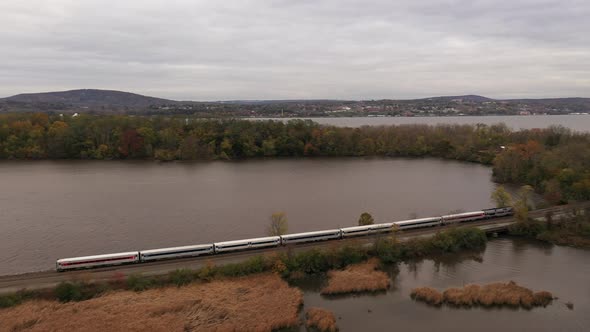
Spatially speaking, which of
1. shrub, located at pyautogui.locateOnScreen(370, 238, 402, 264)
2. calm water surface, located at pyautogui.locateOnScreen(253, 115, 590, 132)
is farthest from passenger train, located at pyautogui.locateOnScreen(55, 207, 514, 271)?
calm water surface, located at pyautogui.locateOnScreen(253, 115, 590, 132)

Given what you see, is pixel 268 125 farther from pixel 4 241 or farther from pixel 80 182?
pixel 4 241

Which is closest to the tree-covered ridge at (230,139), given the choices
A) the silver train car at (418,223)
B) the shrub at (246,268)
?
the silver train car at (418,223)

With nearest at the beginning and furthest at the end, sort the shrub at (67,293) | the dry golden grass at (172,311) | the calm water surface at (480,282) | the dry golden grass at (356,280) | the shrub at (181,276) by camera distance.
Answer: the dry golden grass at (172,311)
the calm water surface at (480,282)
the shrub at (67,293)
the shrub at (181,276)
the dry golden grass at (356,280)

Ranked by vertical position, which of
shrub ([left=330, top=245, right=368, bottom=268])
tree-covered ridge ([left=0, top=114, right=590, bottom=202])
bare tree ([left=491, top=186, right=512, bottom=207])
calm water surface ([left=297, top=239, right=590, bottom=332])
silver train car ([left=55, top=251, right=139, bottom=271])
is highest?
tree-covered ridge ([left=0, top=114, right=590, bottom=202])

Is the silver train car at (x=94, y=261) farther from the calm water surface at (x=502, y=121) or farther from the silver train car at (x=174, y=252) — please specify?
the calm water surface at (x=502, y=121)

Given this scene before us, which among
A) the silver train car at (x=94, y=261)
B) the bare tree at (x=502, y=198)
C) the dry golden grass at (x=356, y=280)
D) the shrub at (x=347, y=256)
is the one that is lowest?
the dry golden grass at (x=356, y=280)

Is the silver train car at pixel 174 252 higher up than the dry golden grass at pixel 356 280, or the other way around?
the silver train car at pixel 174 252

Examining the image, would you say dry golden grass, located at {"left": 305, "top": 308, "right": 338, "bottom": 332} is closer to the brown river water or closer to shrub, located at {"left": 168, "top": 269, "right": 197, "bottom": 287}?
the brown river water
